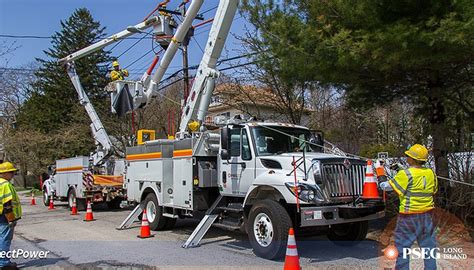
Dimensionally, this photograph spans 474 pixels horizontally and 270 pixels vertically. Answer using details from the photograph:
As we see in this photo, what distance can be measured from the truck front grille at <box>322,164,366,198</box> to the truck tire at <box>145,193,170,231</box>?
5.10 metres

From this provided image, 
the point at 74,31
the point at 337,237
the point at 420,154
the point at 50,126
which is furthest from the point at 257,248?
the point at 74,31

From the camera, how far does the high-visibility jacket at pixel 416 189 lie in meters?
6.09

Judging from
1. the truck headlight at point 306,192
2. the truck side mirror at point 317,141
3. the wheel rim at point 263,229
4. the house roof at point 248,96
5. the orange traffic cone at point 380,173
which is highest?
the house roof at point 248,96

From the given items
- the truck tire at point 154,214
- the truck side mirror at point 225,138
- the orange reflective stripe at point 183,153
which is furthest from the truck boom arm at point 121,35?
the truck side mirror at point 225,138

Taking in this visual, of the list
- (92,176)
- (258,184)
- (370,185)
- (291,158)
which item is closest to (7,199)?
(258,184)

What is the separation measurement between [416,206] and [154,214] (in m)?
7.53

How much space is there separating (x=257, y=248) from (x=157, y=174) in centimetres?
427

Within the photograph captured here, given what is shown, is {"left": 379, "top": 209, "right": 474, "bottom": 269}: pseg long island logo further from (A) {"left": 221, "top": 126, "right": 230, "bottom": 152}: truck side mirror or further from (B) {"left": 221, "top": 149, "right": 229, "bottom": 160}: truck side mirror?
(A) {"left": 221, "top": 126, "right": 230, "bottom": 152}: truck side mirror

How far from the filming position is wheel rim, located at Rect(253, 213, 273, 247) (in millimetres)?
8130

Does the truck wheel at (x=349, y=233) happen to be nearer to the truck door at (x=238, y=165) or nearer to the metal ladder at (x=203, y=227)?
the truck door at (x=238, y=165)

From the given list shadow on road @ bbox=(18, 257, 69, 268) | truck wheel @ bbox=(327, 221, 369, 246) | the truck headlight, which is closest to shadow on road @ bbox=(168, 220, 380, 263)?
truck wheel @ bbox=(327, 221, 369, 246)

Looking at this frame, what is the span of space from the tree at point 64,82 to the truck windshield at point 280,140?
28.6 meters

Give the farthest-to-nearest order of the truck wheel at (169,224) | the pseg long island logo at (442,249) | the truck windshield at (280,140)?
the truck wheel at (169,224)
the truck windshield at (280,140)
the pseg long island logo at (442,249)

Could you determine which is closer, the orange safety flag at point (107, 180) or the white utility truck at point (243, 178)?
Result: the white utility truck at point (243, 178)
